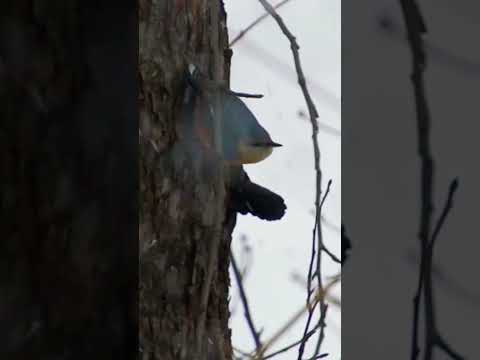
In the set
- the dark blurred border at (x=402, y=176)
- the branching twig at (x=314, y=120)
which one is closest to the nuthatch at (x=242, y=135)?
the branching twig at (x=314, y=120)

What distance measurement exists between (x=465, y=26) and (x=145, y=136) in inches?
24.4

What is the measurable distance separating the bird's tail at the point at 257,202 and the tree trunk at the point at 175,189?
30mm

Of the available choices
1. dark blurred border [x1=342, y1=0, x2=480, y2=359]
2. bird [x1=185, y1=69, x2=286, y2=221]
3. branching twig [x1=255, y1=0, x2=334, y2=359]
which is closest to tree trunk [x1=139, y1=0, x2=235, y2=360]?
bird [x1=185, y1=69, x2=286, y2=221]

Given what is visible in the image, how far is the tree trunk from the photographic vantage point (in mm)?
882

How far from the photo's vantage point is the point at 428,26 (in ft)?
0.99

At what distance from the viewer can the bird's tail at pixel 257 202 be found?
0.92 metres

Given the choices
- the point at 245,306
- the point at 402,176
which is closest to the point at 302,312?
the point at 245,306
